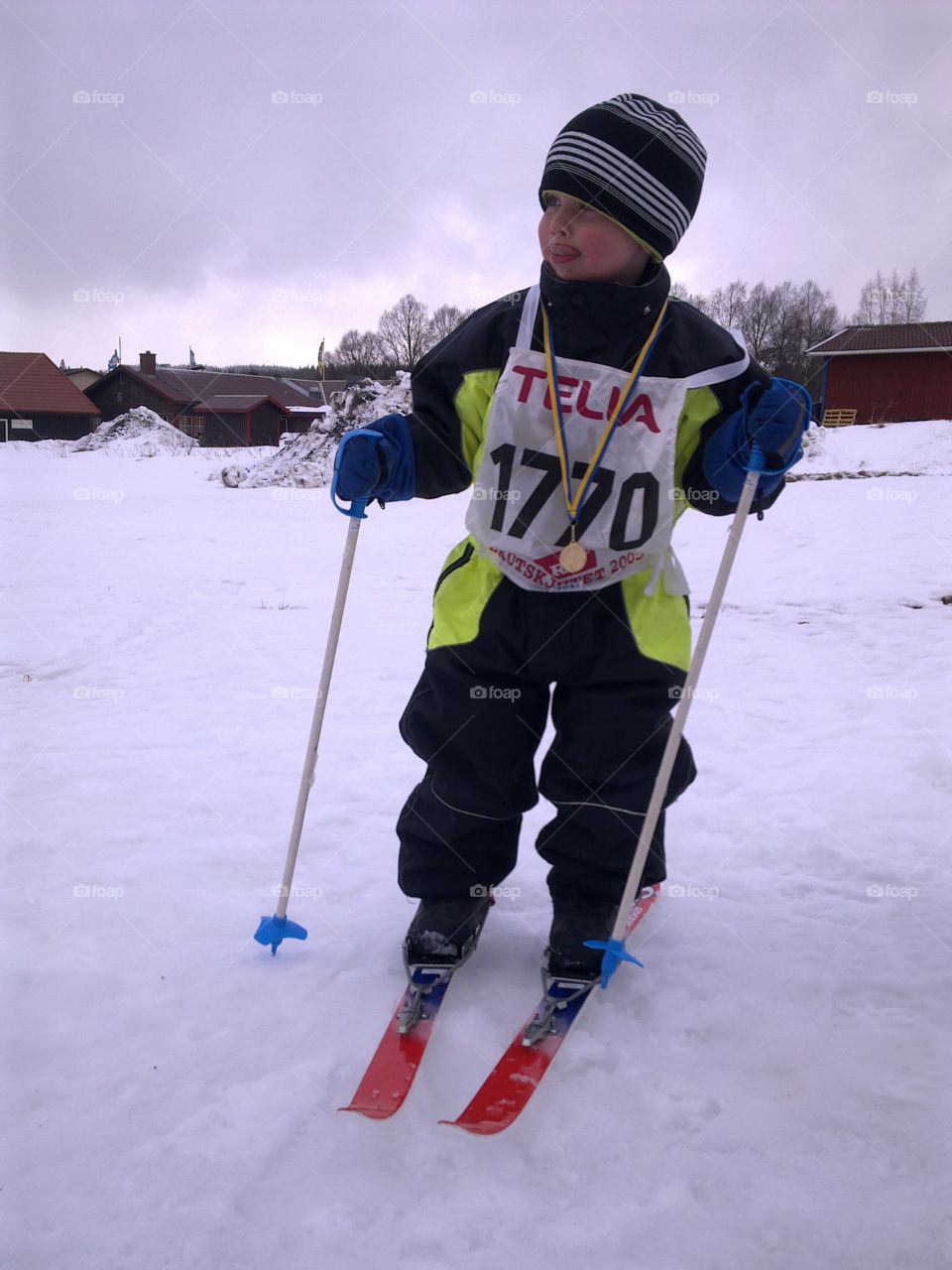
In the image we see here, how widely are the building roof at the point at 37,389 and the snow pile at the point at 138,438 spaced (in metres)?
9.10

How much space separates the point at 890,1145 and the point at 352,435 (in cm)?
179

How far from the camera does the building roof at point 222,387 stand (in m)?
41.5

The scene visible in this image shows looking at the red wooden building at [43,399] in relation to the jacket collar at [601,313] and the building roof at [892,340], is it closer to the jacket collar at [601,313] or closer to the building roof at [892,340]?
the building roof at [892,340]

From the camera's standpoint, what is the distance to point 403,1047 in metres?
1.85

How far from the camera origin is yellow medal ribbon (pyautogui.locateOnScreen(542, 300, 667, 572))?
1948 mm

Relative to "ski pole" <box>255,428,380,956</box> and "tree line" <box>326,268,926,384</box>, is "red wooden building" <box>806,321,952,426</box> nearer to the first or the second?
"tree line" <box>326,268,926,384</box>

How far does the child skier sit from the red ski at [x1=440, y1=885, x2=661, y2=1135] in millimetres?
77

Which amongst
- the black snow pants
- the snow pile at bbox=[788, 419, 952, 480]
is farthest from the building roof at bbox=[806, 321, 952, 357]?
→ the black snow pants

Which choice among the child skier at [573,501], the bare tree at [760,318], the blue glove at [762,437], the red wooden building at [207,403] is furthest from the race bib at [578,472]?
the red wooden building at [207,403]

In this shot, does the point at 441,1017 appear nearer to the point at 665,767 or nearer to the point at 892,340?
the point at 665,767

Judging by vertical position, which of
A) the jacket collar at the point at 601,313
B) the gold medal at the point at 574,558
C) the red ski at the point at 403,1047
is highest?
the jacket collar at the point at 601,313

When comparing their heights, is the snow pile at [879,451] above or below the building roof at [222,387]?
below

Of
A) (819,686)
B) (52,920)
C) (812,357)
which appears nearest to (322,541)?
(819,686)

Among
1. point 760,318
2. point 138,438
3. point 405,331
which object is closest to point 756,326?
point 760,318
